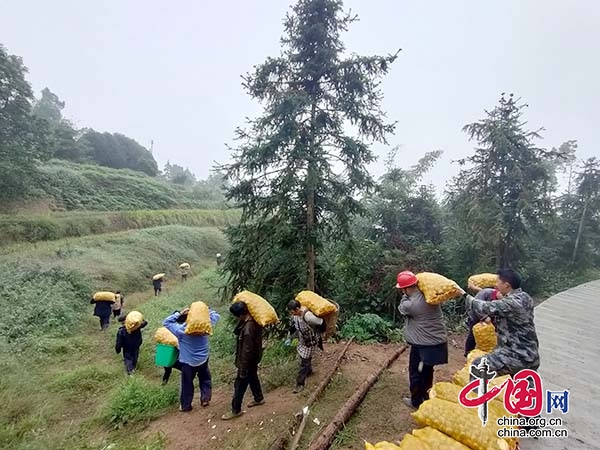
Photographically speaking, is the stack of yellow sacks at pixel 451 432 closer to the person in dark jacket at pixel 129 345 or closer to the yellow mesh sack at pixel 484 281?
the yellow mesh sack at pixel 484 281

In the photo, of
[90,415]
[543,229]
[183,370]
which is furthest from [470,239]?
[90,415]

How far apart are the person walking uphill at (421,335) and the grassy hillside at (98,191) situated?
28074 millimetres

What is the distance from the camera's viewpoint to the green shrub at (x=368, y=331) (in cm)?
763

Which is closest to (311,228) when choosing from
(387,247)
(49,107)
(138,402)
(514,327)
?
(138,402)

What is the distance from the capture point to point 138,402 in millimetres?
5738

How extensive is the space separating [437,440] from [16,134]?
84.9ft

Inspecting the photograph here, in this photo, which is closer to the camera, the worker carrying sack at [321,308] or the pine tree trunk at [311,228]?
the worker carrying sack at [321,308]

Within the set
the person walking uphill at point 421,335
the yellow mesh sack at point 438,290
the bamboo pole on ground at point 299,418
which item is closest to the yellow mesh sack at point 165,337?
the bamboo pole on ground at point 299,418

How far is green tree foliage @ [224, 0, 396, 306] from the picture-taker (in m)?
7.74

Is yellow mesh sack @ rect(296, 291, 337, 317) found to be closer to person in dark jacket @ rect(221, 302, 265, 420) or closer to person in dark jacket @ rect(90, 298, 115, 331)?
person in dark jacket @ rect(221, 302, 265, 420)

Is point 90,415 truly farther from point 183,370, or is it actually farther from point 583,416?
point 583,416

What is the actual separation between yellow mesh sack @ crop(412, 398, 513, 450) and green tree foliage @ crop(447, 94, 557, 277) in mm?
11418

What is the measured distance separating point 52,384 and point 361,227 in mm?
12250

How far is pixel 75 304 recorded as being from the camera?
12.7 meters
